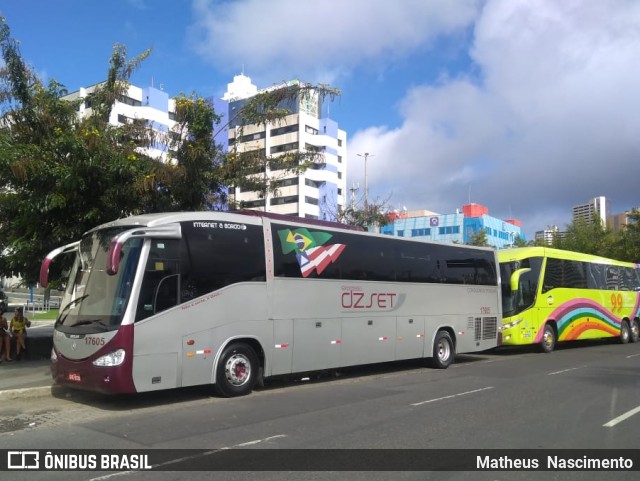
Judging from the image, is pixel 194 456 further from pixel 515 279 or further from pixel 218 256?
pixel 515 279

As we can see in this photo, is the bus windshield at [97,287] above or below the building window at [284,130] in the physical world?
below

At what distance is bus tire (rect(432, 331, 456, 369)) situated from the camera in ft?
50.6

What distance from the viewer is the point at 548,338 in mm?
20094

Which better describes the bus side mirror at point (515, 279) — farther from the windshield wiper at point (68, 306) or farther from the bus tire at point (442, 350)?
the windshield wiper at point (68, 306)

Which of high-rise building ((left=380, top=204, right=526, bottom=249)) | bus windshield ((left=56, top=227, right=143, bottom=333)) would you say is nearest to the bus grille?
Result: bus windshield ((left=56, top=227, right=143, bottom=333))

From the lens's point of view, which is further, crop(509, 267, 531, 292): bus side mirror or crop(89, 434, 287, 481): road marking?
crop(509, 267, 531, 292): bus side mirror

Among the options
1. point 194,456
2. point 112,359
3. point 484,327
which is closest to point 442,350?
point 484,327

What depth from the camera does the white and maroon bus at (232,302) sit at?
8992 mm

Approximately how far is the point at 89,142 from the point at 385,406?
8440 millimetres

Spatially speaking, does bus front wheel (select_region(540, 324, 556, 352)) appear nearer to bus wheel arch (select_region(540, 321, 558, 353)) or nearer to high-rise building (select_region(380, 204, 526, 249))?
bus wheel arch (select_region(540, 321, 558, 353))

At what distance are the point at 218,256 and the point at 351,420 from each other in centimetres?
387

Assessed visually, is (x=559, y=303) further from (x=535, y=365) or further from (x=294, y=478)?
(x=294, y=478)

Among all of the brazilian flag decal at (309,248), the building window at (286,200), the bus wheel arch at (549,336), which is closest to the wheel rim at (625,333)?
the bus wheel arch at (549,336)

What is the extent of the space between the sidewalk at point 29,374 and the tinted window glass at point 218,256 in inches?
134
